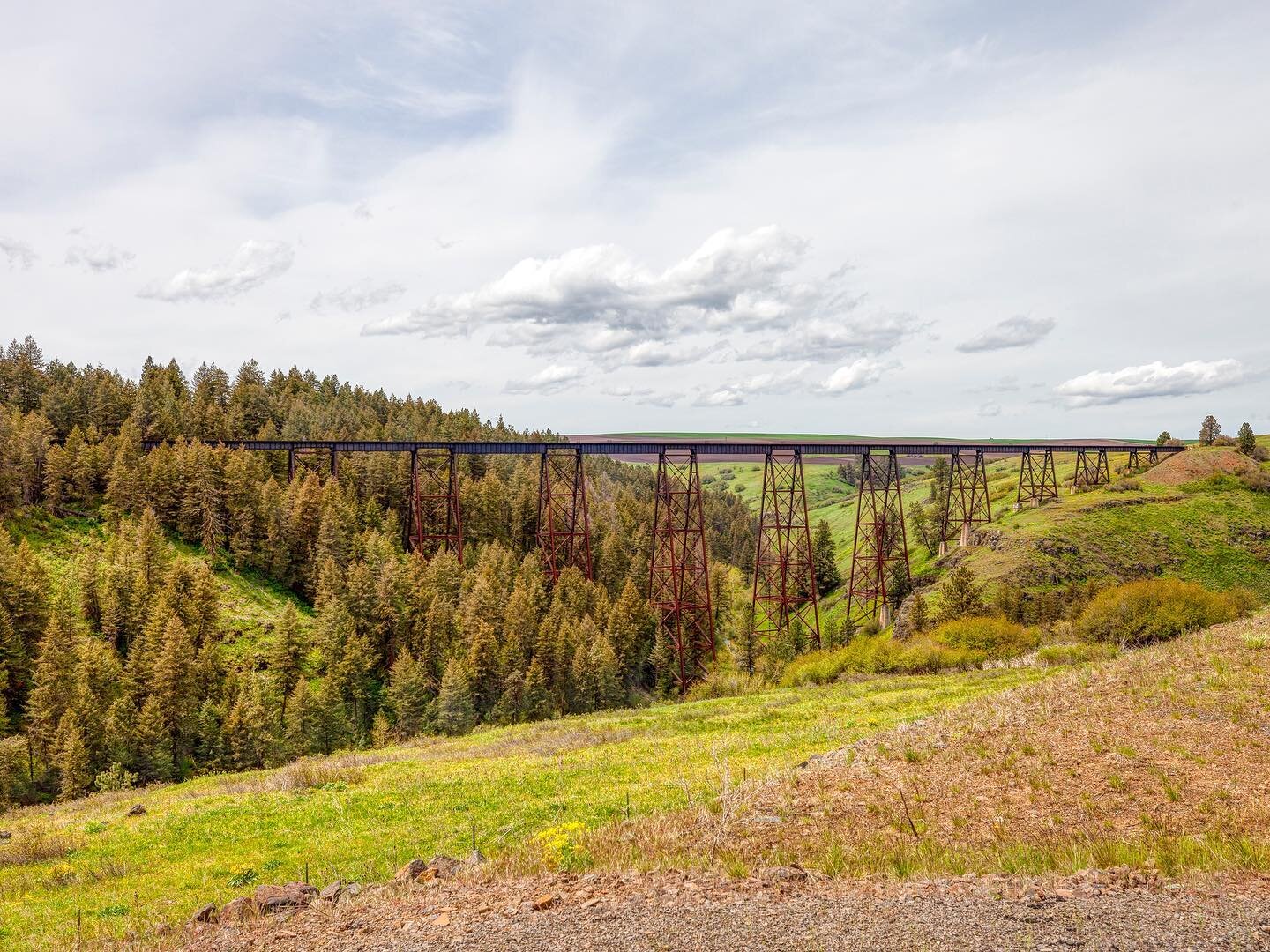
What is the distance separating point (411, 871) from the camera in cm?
928

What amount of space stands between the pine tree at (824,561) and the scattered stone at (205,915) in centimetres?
7047

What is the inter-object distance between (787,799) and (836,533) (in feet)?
416

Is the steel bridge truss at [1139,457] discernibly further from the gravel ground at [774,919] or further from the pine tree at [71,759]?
the pine tree at [71,759]

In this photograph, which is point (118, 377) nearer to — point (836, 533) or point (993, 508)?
point (993, 508)

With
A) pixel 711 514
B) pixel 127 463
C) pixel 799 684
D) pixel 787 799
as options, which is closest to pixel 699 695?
pixel 799 684

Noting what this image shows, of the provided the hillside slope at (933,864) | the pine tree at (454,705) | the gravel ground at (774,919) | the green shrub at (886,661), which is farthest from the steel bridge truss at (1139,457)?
the gravel ground at (774,919)

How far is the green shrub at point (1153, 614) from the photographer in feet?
94.9

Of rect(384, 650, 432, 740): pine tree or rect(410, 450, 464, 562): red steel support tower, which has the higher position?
rect(410, 450, 464, 562): red steel support tower

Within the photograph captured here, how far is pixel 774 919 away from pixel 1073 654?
2531 cm

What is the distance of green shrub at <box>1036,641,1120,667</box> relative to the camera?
86.2 feet

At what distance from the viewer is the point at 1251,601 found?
34250 millimetres

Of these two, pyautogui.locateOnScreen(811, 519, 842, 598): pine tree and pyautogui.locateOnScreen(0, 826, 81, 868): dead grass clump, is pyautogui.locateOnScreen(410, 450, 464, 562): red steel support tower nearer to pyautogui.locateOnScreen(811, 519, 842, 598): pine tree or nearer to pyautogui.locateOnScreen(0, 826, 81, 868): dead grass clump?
pyautogui.locateOnScreen(0, 826, 81, 868): dead grass clump

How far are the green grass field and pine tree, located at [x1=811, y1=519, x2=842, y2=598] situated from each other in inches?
2070

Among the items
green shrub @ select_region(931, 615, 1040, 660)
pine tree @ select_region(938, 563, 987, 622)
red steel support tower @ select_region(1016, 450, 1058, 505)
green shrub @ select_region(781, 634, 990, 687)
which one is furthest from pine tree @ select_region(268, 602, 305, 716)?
red steel support tower @ select_region(1016, 450, 1058, 505)
